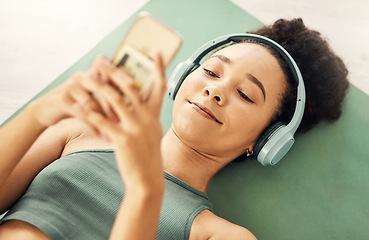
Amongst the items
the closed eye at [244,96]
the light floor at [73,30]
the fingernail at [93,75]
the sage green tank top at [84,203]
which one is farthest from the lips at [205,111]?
the light floor at [73,30]

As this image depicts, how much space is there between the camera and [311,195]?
1.25 m

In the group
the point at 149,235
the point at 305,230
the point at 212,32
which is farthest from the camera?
the point at 212,32

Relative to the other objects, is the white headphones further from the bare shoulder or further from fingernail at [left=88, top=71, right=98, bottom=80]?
fingernail at [left=88, top=71, right=98, bottom=80]

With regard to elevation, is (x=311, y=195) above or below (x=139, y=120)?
below

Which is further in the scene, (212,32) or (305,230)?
(212,32)

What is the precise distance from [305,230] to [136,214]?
821mm

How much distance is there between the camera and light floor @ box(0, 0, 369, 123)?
1.49 m

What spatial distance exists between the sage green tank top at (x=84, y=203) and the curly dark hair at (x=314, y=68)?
0.60 metres

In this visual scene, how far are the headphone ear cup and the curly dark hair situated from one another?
257 mm

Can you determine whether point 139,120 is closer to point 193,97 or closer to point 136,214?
point 136,214

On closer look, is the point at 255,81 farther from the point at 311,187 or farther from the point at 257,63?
the point at 311,187

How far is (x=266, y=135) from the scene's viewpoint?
1.09 metres

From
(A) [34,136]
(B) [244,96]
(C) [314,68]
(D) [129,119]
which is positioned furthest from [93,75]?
(C) [314,68]

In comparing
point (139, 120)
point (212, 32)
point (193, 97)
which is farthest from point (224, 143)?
point (212, 32)
